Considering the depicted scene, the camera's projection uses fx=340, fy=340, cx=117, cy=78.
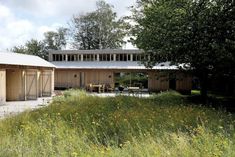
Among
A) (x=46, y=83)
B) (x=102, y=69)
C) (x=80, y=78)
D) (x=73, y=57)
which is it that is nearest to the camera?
(x=46, y=83)

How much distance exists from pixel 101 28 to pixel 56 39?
1074 cm

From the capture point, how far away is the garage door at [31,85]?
27891 millimetres

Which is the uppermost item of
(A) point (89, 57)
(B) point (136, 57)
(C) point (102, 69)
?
(A) point (89, 57)

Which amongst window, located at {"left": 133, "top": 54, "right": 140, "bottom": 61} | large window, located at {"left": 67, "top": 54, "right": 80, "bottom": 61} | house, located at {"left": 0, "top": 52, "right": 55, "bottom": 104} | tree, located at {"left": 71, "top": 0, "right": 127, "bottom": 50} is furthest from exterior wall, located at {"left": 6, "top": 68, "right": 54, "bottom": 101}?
tree, located at {"left": 71, "top": 0, "right": 127, "bottom": 50}

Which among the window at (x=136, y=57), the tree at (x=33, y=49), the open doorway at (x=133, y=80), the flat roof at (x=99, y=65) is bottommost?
the open doorway at (x=133, y=80)

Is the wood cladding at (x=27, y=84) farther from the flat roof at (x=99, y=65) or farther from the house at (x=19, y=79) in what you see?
the flat roof at (x=99, y=65)

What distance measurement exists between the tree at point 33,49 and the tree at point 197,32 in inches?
1849

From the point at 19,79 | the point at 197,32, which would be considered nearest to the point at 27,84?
the point at 19,79

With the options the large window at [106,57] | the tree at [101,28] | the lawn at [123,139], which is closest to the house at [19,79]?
the lawn at [123,139]

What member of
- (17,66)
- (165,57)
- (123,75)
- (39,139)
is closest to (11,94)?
(17,66)

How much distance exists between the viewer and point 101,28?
57.8m

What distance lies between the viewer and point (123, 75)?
52594 mm

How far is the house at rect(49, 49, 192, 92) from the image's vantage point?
127ft

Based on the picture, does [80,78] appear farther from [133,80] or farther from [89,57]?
[133,80]
